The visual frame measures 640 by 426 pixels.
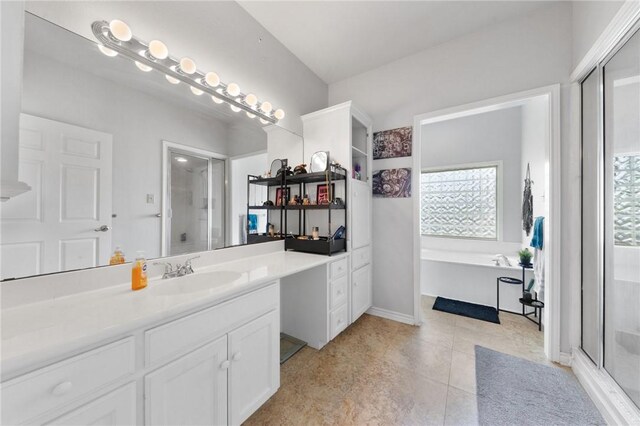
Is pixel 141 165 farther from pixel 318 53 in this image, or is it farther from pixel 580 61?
pixel 580 61

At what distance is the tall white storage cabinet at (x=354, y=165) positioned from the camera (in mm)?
2246

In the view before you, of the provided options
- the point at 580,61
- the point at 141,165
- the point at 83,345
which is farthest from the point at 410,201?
the point at 83,345

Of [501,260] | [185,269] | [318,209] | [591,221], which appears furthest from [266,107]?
[501,260]

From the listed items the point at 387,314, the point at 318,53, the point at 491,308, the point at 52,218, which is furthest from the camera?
the point at 491,308

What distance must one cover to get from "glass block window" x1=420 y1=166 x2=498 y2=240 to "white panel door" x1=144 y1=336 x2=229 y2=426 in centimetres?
338

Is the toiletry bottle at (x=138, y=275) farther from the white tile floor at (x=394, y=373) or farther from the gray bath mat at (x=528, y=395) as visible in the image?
the gray bath mat at (x=528, y=395)

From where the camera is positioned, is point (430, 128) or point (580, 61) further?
point (430, 128)

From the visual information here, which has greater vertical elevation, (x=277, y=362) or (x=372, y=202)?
(x=372, y=202)

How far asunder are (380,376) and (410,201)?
5.26ft

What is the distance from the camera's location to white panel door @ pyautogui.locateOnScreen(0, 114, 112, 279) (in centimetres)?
96

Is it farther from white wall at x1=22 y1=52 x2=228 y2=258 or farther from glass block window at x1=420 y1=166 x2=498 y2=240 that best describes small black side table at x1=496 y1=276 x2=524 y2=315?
white wall at x1=22 y1=52 x2=228 y2=258

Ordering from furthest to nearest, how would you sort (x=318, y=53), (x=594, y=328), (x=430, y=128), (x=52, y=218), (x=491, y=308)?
(x=430, y=128) → (x=491, y=308) → (x=318, y=53) → (x=594, y=328) → (x=52, y=218)

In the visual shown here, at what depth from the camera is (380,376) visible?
1689mm

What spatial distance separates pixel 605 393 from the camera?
53.6 inches
